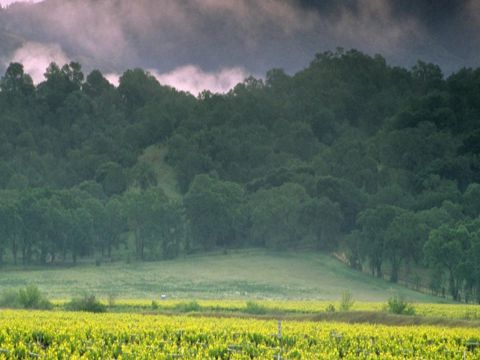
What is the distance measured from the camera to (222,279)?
11856 cm

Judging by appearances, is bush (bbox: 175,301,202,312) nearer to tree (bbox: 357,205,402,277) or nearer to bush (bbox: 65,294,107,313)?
bush (bbox: 65,294,107,313)

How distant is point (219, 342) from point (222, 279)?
270ft

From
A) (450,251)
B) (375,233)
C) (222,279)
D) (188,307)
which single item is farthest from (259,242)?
(188,307)

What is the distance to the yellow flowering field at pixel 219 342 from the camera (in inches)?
1325

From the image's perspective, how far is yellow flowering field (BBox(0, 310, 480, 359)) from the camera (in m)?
33.7

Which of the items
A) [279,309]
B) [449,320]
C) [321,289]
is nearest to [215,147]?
[321,289]

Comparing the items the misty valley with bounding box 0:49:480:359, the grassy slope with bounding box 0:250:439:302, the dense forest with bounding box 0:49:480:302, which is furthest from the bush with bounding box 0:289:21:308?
the dense forest with bounding box 0:49:480:302

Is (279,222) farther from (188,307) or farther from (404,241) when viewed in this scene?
(188,307)

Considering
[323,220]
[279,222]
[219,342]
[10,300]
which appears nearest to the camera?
[219,342]

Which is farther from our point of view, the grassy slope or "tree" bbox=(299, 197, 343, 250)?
"tree" bbox=(299, 197, 343, 250)

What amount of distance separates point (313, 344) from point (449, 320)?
20.8 meters

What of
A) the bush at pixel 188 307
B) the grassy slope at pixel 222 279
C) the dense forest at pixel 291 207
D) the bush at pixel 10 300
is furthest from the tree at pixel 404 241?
the bush at pixel 10 300

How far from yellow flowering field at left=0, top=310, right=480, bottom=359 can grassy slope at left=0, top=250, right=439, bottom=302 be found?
56219 millimetres

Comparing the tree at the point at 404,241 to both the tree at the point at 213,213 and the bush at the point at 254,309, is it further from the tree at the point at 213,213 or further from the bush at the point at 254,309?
the bush at the point at 254,309
